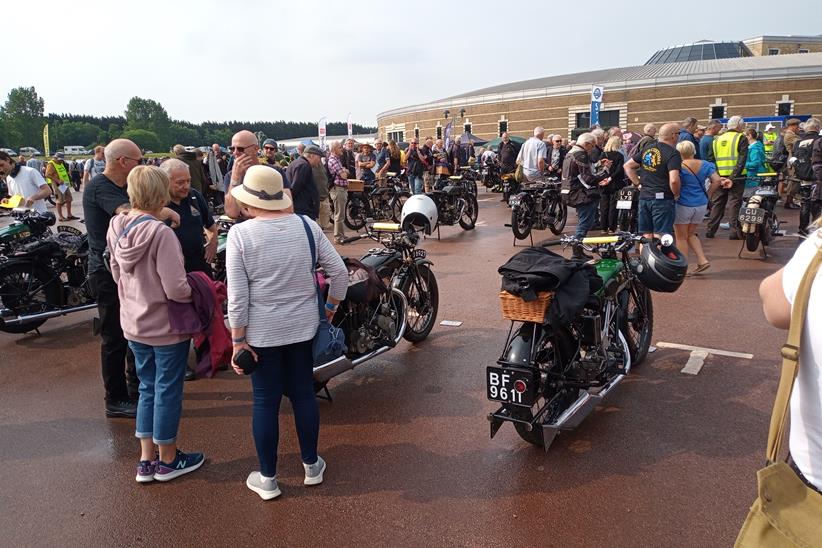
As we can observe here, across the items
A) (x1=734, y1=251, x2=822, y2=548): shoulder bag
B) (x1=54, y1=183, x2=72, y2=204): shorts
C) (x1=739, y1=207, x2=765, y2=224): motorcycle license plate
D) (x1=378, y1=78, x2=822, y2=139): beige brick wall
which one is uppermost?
(x1=378, y1=78, x2=822, y2=139): beige brick wall

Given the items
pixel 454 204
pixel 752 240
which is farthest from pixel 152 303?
pixel 454 204

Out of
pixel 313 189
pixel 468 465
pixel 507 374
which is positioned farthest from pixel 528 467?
pixel 313 189

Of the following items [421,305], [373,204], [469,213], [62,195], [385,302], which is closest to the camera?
[385,302]

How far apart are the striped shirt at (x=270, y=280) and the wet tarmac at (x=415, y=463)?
3.28 feet

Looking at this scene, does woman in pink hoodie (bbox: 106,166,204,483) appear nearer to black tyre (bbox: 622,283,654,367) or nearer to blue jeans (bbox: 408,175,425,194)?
black tyre (bbox: 622,283,654,367)

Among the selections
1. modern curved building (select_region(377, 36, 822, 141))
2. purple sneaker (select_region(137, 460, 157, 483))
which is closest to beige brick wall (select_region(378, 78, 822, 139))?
modern curved building (select_region(377, 36, 822, 141))

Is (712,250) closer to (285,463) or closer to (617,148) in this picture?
(617,148)

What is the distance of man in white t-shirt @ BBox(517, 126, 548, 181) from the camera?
1261cm

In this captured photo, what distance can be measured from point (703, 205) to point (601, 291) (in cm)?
429

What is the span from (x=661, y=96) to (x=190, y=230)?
196 feet

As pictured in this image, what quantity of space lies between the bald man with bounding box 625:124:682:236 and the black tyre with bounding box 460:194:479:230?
5.06 meters

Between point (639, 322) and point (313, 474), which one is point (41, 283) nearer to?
point (313, 474)

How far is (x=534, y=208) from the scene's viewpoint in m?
10.8

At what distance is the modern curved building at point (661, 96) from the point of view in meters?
53.2
